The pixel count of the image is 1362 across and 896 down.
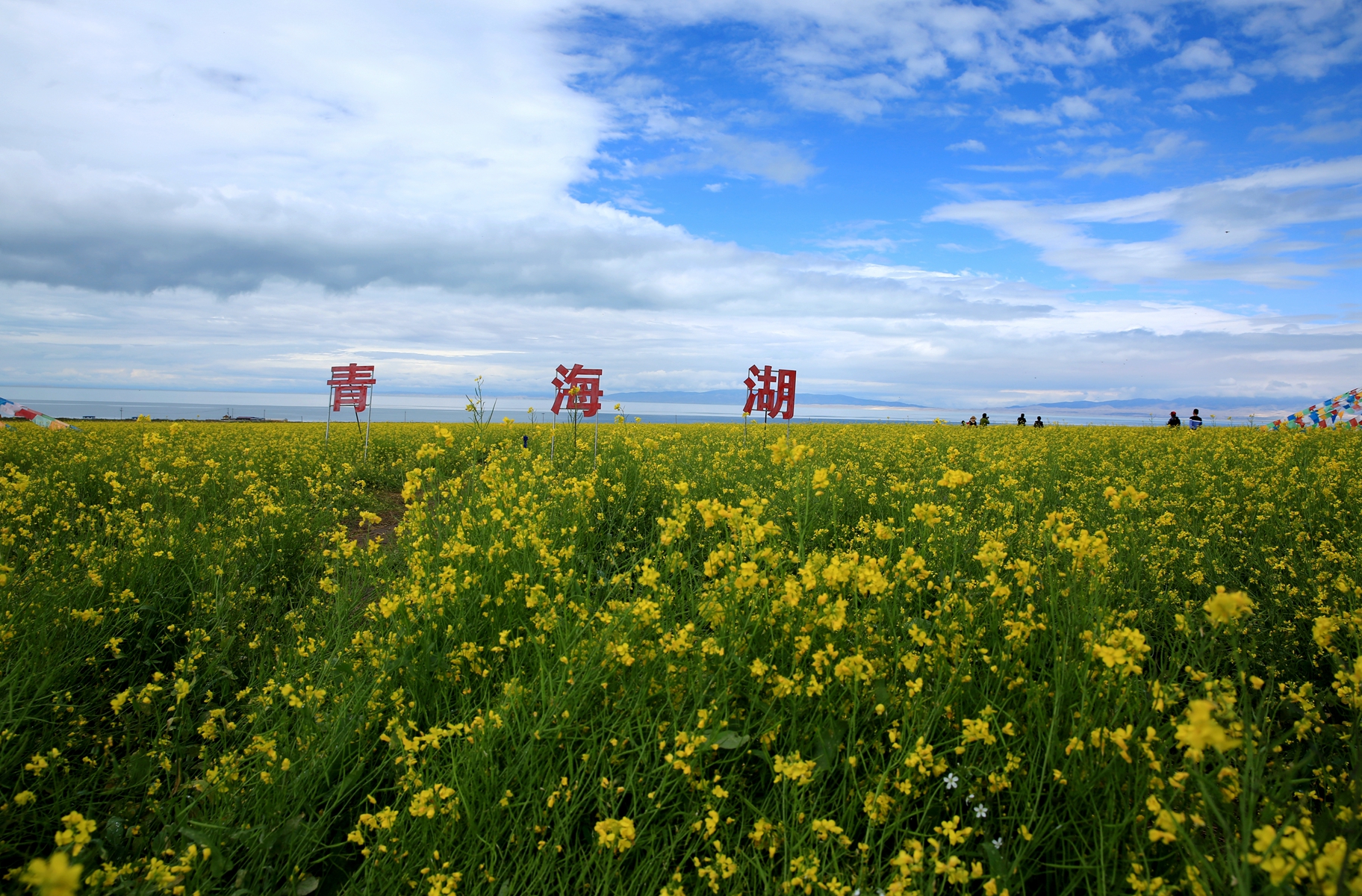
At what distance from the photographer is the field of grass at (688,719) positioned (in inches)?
73.9

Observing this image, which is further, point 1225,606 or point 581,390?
point 581,390

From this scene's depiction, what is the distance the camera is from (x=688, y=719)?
2164mm

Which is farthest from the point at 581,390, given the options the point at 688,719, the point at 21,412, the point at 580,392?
the point at 21,412

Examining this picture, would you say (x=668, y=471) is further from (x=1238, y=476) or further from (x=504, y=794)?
(x=1238, y=476)

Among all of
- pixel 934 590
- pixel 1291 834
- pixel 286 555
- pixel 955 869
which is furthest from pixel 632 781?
pixel 286 555

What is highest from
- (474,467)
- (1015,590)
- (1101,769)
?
(474,467)

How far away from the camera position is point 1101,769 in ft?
6.48

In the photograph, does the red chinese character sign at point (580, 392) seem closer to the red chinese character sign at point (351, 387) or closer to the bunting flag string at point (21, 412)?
the red chinese character sign at point (351, 387)

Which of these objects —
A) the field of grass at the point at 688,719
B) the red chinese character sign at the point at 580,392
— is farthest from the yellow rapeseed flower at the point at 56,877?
the red chinese character sign at the point at 580,392

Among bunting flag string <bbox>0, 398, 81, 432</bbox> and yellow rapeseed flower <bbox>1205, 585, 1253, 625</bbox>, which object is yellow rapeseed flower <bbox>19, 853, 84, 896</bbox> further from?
bunting flag string <bbox>0, 398, 81, 432</bbox>

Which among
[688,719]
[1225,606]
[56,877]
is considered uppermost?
[1225,606]

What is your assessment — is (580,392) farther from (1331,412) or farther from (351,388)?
(1331,412)

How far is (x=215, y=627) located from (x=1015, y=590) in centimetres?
453

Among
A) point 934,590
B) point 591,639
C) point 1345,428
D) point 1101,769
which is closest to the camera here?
point 1101,769
